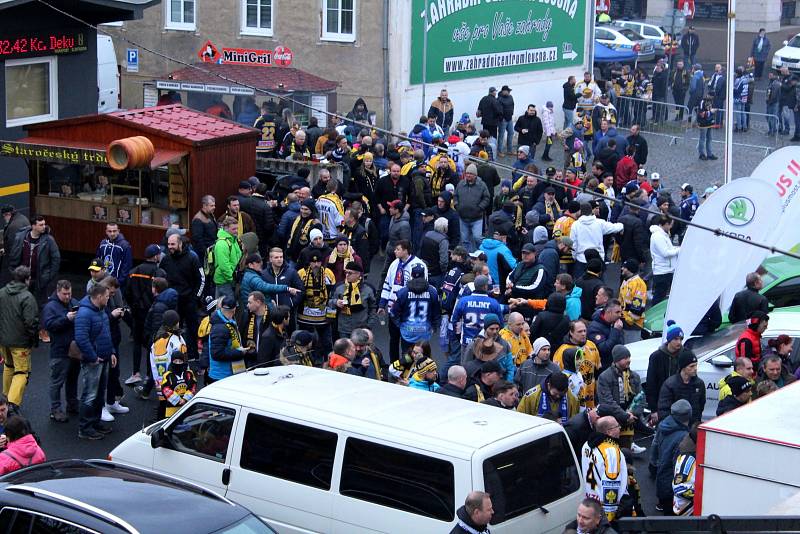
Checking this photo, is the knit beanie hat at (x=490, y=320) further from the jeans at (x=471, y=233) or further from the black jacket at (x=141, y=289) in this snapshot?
the jeans at (x=471, y=233)

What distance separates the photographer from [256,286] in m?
14.3

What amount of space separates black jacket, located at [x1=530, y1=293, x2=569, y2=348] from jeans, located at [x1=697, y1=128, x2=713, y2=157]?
54.9 feet

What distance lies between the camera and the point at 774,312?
14.6m

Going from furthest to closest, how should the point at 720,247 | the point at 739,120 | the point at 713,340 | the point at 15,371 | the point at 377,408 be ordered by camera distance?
1. the point at 739,120
2. the point at 720,247
3. the point at 713,340
4. the point at 15,371
5. the point at 377,408

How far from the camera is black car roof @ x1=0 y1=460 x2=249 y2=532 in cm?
785

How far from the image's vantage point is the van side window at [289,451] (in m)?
9.13

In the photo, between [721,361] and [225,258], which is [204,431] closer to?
[225,258]

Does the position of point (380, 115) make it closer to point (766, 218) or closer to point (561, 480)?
point (766, 218)

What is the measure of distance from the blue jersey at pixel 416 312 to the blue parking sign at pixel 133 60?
19.5 metres

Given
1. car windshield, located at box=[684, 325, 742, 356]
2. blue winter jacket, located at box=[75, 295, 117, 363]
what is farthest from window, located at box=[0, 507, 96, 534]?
car windshield, located at box=[684, 325, 742, 356]

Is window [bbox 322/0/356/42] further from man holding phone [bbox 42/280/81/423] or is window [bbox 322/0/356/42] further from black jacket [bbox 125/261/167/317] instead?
man holding phone [bbox 42/280/81/423]

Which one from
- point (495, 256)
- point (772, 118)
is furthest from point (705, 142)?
point (495, 256)

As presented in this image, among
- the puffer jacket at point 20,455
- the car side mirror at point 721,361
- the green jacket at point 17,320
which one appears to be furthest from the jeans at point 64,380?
the car side mirror at point 721,361

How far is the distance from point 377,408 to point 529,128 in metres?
18.6
